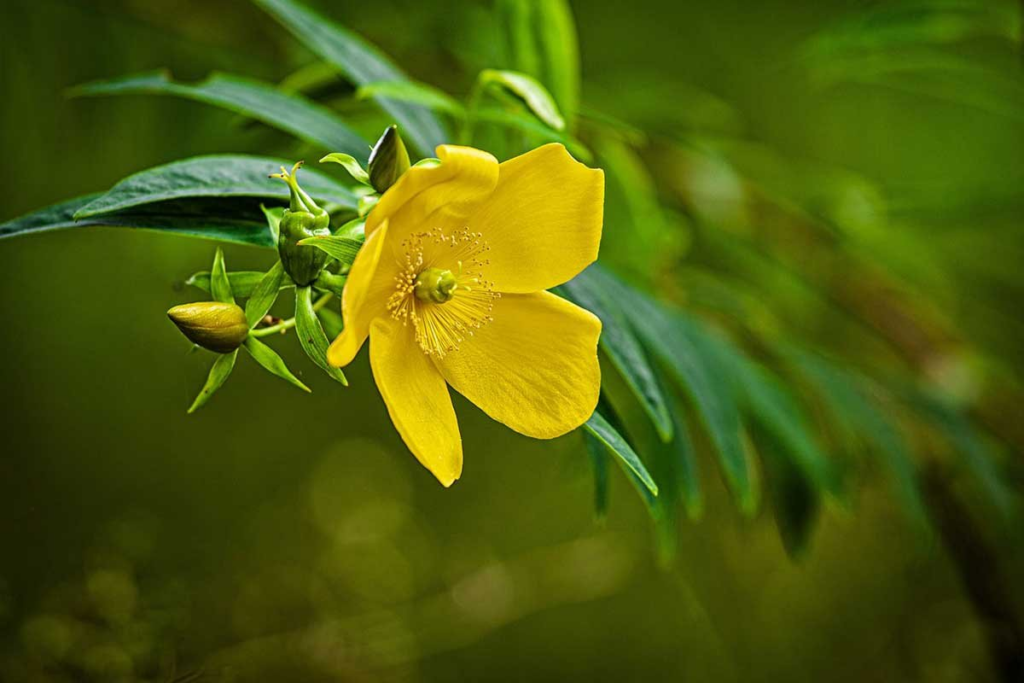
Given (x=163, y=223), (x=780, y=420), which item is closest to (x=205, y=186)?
(x=163, y=223)

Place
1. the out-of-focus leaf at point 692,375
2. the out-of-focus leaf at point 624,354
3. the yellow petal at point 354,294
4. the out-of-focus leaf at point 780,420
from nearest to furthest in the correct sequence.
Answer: the yellow petal at point 354,294, the out-of-focus leaf at point 624,354, the out-of-focus leaf at point 692,375, the out-of-focus leaf at point 780,420

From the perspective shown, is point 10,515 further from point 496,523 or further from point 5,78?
point 496,523

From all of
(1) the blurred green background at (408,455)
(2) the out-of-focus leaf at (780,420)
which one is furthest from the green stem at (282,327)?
(2) the out-of-focus leaf at (780,420)

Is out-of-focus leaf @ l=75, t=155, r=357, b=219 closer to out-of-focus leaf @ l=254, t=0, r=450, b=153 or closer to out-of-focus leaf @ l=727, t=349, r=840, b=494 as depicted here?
out-of-focus leaf @ l=254, t=0, r=450, b=153

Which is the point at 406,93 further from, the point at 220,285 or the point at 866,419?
the point at 866,419

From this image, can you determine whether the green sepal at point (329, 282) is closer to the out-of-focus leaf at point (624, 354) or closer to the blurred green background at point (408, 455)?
the out-of-focus leaf at point (624, 354)

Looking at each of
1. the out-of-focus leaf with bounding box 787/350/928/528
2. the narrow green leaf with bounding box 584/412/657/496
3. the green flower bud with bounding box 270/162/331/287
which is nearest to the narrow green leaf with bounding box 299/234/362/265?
the green flower bud with bounding box 270/162/331/287

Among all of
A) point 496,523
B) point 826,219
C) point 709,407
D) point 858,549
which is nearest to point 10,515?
point 709,407
